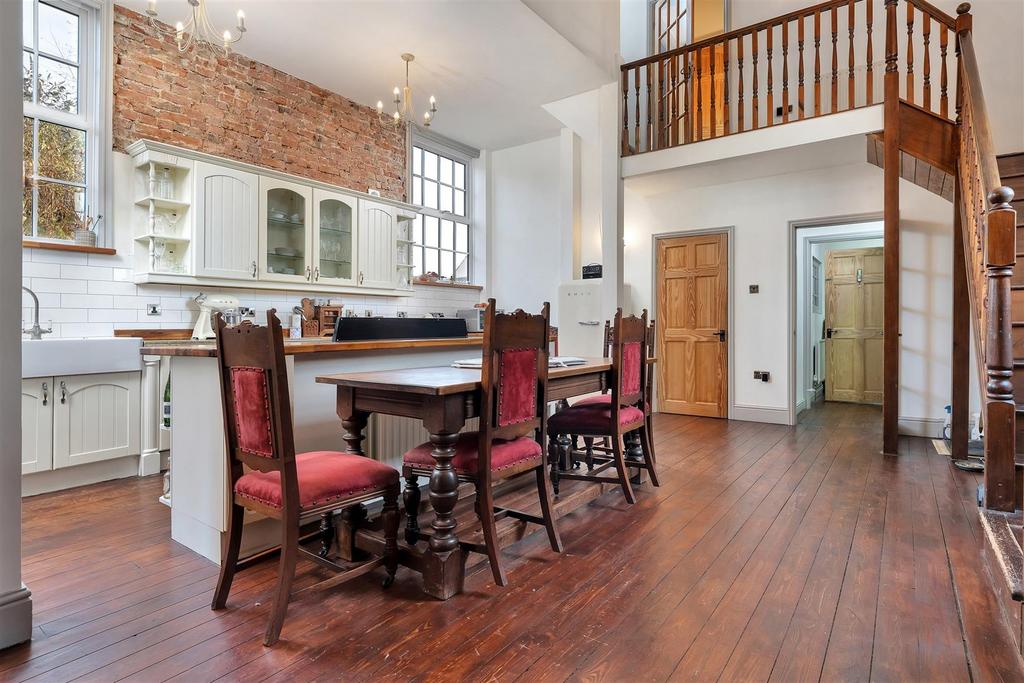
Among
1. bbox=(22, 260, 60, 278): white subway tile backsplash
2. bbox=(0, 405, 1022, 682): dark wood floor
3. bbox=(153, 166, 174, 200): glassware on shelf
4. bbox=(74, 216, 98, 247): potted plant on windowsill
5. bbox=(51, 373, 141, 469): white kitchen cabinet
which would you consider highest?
bbox=(153, 166, 174, 200): glassware on shelf

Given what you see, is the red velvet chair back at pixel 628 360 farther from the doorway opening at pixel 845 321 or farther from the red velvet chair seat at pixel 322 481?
the doorway opening at pixel 845 321

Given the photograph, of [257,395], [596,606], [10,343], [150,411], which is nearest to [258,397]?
[257,395]

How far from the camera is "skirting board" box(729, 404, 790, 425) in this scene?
18.1 ft

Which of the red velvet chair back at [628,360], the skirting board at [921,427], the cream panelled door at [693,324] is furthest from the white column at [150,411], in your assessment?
the skirting board at [921,427]

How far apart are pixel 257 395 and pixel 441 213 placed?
5093 mm

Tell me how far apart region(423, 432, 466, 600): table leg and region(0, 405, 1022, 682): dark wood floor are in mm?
75

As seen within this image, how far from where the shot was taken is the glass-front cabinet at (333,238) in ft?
15.4

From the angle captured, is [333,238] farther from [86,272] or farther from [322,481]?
[322,481]

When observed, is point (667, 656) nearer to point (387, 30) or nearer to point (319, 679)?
point (319, 679)

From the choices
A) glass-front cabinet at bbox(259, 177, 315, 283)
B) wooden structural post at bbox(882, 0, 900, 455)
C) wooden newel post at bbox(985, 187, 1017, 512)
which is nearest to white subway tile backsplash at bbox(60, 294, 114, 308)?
glass-front cabinet at bbox(259, 177, 315, 283)

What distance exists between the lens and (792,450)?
4.30 meters

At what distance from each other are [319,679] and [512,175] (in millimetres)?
6048

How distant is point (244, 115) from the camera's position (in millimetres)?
4531

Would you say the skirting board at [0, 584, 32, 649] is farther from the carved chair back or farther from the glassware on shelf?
the glassware on shelf
